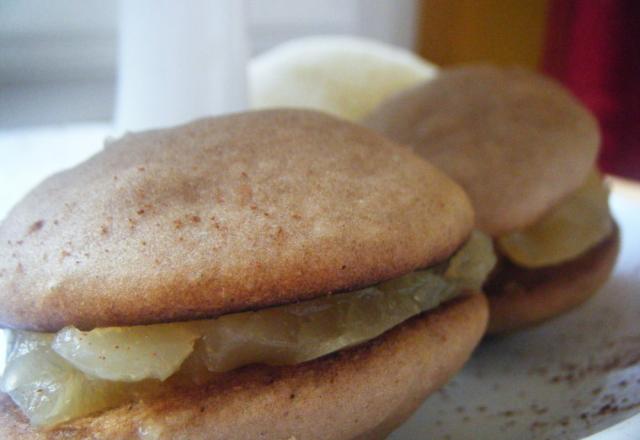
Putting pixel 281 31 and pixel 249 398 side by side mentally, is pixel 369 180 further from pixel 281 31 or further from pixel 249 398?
pixel 281 31

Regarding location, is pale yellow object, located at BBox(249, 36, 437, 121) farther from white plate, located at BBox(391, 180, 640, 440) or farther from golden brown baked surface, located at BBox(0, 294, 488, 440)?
golden brown baked surface, located at BBox(0, 294, 488, 440)

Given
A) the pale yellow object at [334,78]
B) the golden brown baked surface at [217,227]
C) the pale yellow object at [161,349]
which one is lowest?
the pale yellow object at [334,78]

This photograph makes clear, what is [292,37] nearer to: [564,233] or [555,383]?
[564,233]

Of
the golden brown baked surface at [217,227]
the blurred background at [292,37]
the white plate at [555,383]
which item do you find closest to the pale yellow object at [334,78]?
the blurred background at [292,37]

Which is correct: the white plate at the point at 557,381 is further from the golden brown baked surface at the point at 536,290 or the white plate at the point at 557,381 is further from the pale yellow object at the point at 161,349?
the pale yellow object at the point at 161,349

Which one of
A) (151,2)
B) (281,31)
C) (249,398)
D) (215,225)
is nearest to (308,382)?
(249,398)

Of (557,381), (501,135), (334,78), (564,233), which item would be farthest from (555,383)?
(334,78)

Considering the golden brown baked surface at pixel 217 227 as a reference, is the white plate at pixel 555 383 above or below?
below
